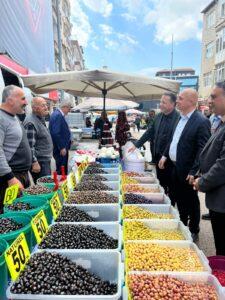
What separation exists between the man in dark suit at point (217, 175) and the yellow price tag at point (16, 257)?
1.77 metres

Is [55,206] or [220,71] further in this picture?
[220,71]

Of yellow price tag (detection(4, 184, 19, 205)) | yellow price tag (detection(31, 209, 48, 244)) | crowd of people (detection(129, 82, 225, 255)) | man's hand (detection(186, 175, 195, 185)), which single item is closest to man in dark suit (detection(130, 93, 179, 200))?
crowd of people (detection(129, 82, 225, 255))

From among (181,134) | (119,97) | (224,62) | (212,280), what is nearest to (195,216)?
(181,134)

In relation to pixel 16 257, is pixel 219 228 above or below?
below

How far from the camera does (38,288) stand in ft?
5.29

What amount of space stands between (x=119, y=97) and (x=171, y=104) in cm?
494

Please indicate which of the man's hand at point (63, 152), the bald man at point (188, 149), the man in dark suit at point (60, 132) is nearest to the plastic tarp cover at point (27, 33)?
the man in dark suit at point (60, 132)

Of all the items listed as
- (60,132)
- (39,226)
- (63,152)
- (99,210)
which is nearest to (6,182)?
(99,210)

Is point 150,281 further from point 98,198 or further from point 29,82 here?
point 29,82

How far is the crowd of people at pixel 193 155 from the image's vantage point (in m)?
2.71

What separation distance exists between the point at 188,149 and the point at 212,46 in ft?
114

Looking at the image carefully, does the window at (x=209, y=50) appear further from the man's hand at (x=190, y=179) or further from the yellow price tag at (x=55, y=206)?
the yellow price tag at (x=55, y=206)

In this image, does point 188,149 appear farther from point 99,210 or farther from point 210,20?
point 210,20

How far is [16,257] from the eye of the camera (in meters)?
A: 1.70
